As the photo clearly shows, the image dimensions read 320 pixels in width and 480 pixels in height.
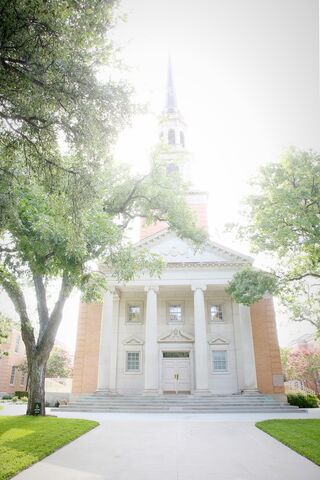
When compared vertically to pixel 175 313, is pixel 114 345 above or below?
below

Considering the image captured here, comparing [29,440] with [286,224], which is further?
[286,224]

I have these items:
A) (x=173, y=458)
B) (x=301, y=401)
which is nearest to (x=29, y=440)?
(x=173, y=458)

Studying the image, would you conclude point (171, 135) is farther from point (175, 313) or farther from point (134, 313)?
point (134, 313)

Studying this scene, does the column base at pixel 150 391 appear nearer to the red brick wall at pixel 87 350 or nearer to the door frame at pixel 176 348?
the door frame at pixel 176 348

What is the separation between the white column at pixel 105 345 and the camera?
22.5 metres

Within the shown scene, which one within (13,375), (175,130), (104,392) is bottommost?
(104,392)

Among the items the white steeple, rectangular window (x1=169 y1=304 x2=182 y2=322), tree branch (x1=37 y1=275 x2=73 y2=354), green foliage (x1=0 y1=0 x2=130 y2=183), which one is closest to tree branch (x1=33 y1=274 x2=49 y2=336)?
tree branch (x1=37 y1=275 x2=73 y2=354)

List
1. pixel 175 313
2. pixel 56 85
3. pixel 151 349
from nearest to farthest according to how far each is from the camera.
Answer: pixel 56 85, pixel 151 349, pixel 175 313

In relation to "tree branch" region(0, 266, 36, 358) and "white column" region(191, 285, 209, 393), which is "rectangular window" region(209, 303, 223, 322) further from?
"tree branch" region(0, 266, 36, 358)

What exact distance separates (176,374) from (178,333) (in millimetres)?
2951

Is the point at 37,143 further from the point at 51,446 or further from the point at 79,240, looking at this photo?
the point at 51,446

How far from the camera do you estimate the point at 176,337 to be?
25.8 meters

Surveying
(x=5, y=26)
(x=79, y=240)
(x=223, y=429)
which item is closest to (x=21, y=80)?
(x=5, y=26)

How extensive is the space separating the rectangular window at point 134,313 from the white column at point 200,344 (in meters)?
5.21
